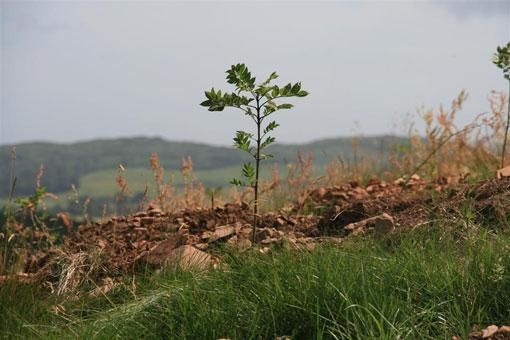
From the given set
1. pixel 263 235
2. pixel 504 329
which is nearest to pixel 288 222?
pixel 263 235

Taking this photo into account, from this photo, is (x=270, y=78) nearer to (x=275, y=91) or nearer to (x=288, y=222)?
(x=275, y=91)

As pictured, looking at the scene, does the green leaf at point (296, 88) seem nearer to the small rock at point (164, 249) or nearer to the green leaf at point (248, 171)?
the green leaf at point (248, 171)

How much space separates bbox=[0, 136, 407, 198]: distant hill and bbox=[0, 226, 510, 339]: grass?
91610 millimetres

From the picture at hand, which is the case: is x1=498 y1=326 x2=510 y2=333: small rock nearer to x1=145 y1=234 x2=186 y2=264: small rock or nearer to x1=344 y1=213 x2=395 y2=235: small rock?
x1=344 y1=213 x2=395 y2=235: small rock

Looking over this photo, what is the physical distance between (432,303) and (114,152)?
114 m

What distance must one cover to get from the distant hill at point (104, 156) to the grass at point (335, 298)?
3607 inches

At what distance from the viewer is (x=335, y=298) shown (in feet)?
12.1

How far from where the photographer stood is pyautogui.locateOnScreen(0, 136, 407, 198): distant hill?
10262 cm

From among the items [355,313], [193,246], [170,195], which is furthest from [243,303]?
[170,195]

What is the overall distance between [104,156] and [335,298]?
113m

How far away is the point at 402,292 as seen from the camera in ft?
12.6

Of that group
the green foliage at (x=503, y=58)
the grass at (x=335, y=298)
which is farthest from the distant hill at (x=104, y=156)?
the grass at (x=335, y=298)

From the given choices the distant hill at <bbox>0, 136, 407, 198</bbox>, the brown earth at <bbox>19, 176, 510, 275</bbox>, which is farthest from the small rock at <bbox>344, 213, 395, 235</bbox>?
the distant hill at <bbox>0, 136, 407, 198</bbox>

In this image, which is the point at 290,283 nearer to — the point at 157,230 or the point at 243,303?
the point at 243,303
